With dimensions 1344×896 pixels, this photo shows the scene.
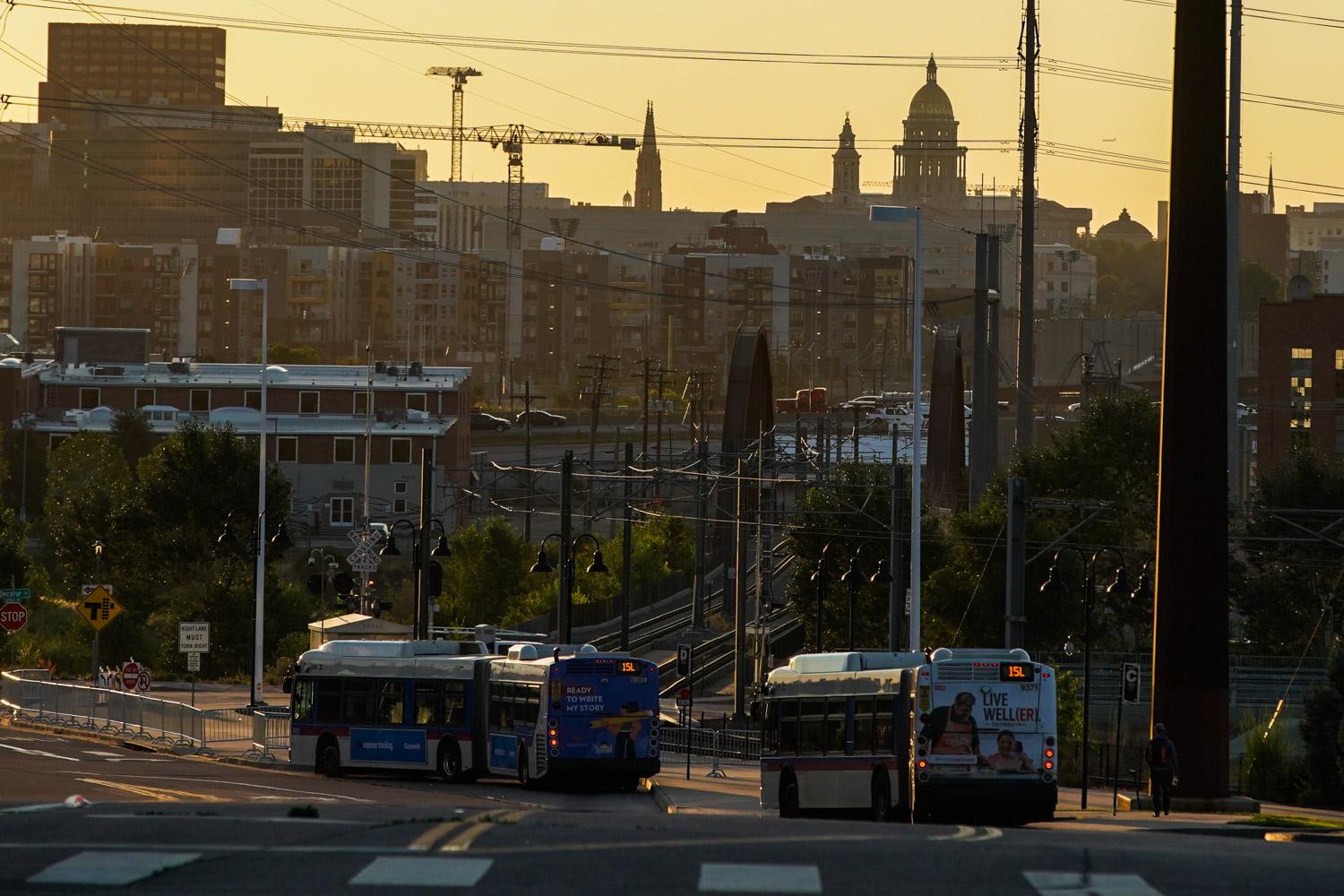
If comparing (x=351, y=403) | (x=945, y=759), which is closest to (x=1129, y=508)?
(x=945, y=759)

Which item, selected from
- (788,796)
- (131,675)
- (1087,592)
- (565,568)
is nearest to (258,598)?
(131,675)

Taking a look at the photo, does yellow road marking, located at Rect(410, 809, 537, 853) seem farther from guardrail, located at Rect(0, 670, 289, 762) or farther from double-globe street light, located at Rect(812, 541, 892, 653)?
double-globe street light, located at Rect(812, 541, 892, 653)

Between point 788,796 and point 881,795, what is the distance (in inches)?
130

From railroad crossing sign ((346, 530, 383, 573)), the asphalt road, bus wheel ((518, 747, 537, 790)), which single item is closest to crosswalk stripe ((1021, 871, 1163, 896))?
the asphalt road

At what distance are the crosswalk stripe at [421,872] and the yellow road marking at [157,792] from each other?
51.7 ft

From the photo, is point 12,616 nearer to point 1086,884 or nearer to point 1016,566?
point 1016,566

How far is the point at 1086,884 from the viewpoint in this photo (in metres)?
13.7

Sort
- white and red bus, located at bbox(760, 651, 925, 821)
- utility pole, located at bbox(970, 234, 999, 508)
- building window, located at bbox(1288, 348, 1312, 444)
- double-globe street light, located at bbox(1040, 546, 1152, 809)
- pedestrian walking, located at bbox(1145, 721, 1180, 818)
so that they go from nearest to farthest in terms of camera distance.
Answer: white and red bus, located at bbox(760, 651, 925, 821) < pedestrian walking, located at bbox(1145, 721, 1180, 818) < double-globe street light, located at bbox(1040, 546, 1152, 809) < utility pole, located at bbox(970, 234, 999, 508) < building window, located at bbox(1288, 348, 1312, 444)

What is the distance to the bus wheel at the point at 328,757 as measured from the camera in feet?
138

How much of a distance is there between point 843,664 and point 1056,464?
3671 cm

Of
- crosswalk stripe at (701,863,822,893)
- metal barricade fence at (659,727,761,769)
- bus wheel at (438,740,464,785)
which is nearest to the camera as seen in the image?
crosswalk stripe at (701,863,822,893)

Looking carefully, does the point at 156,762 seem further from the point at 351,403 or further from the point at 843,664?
the point at 351,403

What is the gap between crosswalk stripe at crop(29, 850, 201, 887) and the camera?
43.3 feet

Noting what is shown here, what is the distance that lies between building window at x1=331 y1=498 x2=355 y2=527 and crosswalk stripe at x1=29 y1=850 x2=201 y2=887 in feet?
387
